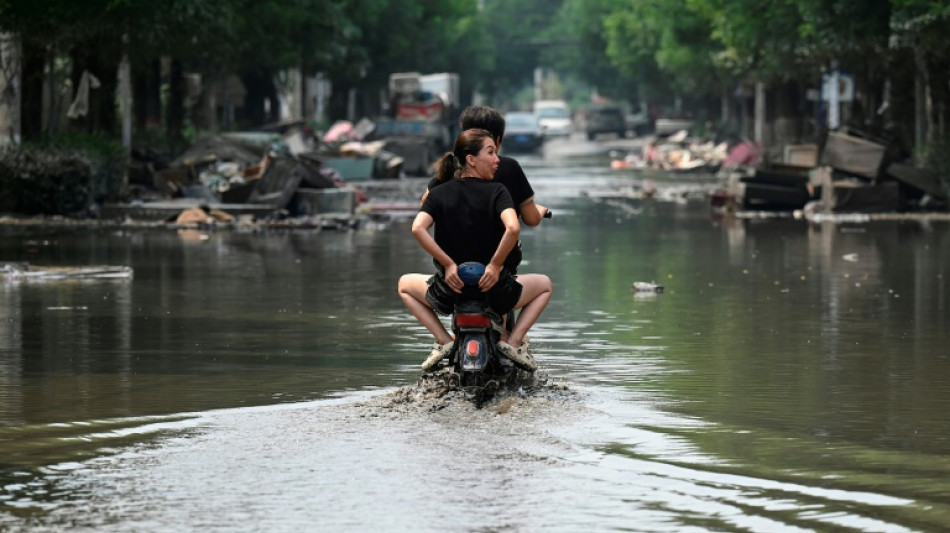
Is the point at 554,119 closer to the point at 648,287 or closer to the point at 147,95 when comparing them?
the point at 147,95

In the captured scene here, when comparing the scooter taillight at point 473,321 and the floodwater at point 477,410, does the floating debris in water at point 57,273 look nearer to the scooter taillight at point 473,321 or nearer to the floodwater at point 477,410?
the floodwater at point 477,410

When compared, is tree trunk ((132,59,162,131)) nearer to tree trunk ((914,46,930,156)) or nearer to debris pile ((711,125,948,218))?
debris pile ((711,125,948,218))

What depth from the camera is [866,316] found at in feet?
50.4

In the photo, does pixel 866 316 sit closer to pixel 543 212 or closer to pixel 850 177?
pixel 543 212

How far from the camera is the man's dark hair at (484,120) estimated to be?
34.3 feet

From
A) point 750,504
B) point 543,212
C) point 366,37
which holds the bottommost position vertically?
point 750,504

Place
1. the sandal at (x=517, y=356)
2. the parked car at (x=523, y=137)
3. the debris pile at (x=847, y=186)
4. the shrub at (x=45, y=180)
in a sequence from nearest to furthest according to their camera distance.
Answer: the sandal at (x=517, y=356) < the shrub at (x=45, y=180) < the debris pile at (x=847, y=186) < the parked car at (x=523, y=137)

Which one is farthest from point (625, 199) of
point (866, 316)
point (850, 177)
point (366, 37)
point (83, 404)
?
point (366, 37)

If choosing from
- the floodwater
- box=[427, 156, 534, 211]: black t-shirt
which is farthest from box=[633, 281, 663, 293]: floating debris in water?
box=[427, 156, 534, 211]: black t-shirt

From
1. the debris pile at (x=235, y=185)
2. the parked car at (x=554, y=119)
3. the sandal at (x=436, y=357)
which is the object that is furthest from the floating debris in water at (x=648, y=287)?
the parked car at (x=554, y=119)

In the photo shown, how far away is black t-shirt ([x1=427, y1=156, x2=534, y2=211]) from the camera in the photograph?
1041 centimetres

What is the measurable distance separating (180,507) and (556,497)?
4.84ft

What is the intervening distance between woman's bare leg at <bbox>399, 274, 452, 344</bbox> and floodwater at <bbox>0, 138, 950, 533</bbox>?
0.44 m

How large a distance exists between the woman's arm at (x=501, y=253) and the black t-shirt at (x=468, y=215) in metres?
0.25
